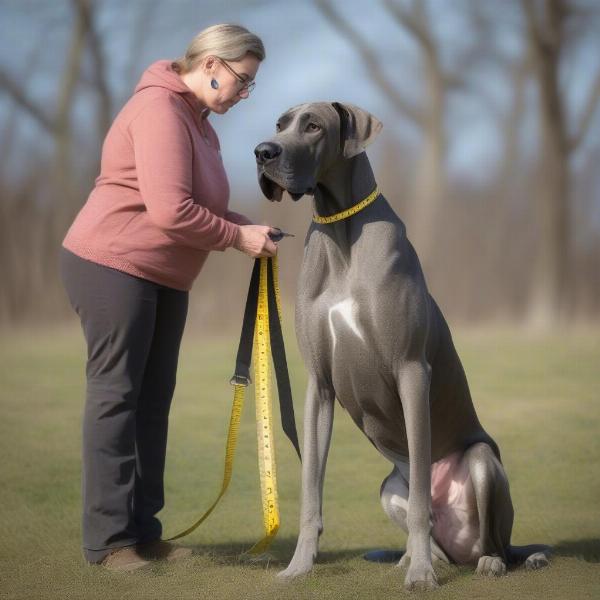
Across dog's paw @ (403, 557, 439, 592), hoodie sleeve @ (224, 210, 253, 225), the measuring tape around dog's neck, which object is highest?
hoodie sleeve @ (224, 210, 253, 225)

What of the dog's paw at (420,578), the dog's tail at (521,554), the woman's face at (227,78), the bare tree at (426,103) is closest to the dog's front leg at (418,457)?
the dog's paw at (420,578)

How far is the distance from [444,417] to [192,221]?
3.31 ft

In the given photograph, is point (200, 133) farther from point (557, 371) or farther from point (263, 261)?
point (557, 371)

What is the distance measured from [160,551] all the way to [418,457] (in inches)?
41.6

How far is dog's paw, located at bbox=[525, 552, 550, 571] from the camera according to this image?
302 cm

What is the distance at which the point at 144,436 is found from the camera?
3.35 metres

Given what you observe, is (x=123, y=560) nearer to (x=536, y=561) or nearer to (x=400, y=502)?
(x=400, y=502)

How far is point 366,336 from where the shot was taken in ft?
9.00

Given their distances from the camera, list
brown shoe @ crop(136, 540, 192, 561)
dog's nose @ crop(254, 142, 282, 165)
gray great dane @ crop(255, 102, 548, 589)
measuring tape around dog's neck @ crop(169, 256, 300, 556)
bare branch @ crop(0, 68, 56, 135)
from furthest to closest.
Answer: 1. bare branch @ crop(0, 68, 56, 135)
2. brown shoe @ crop(136, 540, 192, 561)
3. measuring tape around dog's neck @ crop(169, 256, 300, 556)
4. gray great dane @ crop(255, 102, 548, 589)
5. dog's nose @ crop(254, 142, 282, 165)

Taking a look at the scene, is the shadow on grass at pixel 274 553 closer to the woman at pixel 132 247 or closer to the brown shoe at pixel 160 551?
the brown shoe at pixel 160 551

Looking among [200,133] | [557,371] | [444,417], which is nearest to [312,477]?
[444,417]

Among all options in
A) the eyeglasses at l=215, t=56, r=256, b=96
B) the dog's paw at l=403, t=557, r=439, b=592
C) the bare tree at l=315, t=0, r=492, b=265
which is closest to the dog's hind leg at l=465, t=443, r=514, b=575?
the dog's paw at l=403, t=557, r=439, b=592

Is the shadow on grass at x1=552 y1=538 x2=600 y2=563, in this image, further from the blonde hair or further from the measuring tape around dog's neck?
the blonde hair

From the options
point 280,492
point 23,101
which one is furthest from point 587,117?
point 280,492
